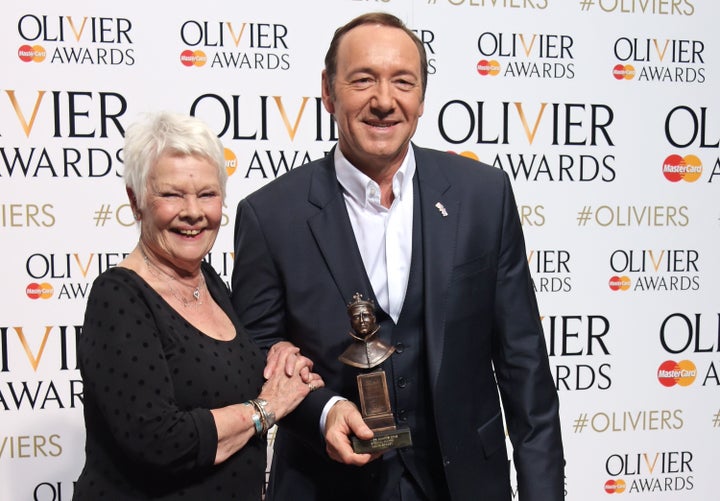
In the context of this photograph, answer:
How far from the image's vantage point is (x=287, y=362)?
63.7 inches

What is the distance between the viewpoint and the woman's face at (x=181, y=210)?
58.5 inches

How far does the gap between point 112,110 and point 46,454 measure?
4.81 feet

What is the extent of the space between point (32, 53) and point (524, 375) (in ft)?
7.50

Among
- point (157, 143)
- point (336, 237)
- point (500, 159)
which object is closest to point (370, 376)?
point (336, 237)

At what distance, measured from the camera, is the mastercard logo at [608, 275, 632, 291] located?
3.22m

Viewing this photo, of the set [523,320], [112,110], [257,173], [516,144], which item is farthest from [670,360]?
[112,110]

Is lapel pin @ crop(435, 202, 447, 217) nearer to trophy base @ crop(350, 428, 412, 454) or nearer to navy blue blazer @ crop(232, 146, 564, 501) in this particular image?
navy blue blazer @ crop(232, 146, 564, 501)

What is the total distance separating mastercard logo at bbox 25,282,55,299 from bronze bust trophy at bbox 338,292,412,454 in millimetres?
1829

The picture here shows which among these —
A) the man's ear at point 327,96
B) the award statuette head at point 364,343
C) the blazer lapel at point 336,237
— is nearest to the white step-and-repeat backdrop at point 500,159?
the man's ear at point 327,96

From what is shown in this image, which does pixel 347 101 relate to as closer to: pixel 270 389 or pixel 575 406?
pixel 270 389

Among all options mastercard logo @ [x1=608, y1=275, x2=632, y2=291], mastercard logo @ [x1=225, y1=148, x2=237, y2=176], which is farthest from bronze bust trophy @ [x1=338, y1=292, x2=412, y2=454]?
mastercard logo @ [x1=608, y1=275, x2=632, y2=291]

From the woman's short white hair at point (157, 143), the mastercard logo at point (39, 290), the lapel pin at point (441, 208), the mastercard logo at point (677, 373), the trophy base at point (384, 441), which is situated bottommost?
the mastercard logo at point (677, 373)

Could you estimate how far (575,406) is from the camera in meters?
3.24

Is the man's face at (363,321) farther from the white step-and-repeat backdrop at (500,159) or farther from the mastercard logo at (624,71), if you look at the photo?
the mastercard logo at (624,71)
